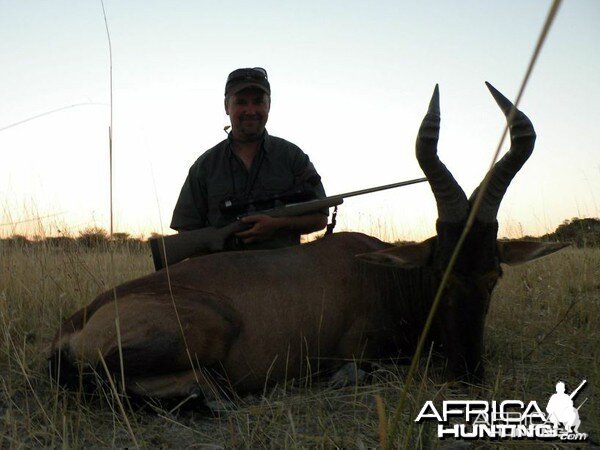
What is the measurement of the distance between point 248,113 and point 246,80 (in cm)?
32

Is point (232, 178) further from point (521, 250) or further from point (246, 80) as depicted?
point (521, 250)

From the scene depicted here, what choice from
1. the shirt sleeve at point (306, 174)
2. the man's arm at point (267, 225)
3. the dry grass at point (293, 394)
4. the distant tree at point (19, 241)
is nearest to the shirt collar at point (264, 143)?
the shirt sleeve at point (306, 174)

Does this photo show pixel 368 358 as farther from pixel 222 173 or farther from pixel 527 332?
pixel 222 173

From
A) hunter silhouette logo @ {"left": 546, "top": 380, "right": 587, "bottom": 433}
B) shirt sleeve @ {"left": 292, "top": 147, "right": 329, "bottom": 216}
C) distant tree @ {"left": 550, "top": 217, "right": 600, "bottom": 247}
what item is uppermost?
shirt sleeve @ {"left": 292, "top": 147, "right": 329, "bottom": 216}

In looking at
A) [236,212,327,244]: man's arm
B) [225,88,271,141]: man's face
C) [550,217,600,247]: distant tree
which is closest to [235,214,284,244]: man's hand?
[236,212,327,244]: man's arm

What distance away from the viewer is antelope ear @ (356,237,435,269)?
3828 millimetres

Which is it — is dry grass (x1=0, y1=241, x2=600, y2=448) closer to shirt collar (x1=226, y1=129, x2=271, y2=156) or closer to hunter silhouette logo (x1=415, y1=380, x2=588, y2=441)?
hunter silhouette logo (x1=415, y1=380, x2=588, y2=441)

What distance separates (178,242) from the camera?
4691mm

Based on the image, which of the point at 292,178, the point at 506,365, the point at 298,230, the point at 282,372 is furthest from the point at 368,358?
the point at 292,178

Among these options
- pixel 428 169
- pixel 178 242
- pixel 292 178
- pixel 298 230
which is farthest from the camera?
pixel 292 178

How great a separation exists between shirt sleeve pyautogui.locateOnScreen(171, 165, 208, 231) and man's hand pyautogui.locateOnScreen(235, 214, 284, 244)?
1.38 metres

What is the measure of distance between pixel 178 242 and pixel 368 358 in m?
1.71

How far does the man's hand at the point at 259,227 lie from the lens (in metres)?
4.77

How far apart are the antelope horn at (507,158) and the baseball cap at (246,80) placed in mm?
2776
